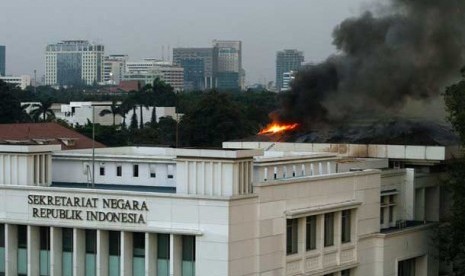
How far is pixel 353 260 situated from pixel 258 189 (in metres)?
7.16

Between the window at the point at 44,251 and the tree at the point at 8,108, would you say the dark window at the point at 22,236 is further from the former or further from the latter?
the tree at the point at 8,108

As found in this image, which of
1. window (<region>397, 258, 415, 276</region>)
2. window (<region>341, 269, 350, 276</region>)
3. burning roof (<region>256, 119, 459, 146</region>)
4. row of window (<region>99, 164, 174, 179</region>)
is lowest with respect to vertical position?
window (<region>397, 258, 415, 276</region>)

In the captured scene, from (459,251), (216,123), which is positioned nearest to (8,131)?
(216,123)

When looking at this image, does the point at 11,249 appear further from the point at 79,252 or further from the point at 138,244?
the point at 138,244

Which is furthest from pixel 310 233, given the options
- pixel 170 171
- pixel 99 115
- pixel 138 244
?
pixel 99 115

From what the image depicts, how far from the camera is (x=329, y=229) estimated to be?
1774 inches

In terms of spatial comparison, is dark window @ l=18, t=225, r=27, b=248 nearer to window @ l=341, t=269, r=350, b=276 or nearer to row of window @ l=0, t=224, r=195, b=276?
row of window @ l=0, t=224, r=195, b=276

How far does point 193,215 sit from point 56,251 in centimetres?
534

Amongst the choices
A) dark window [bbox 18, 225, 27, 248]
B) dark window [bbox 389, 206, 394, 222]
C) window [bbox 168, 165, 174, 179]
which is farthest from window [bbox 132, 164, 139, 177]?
dark window [bbox 389, 206, 394, 222]

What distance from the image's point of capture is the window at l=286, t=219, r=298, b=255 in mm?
42844

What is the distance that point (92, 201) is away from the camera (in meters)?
41.3

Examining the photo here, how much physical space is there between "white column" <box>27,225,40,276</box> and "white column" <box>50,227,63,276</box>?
2.36ft

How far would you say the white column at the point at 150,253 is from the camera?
4088cm

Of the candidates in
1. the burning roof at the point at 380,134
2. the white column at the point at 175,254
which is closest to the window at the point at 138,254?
the white column at the point at 175,254
